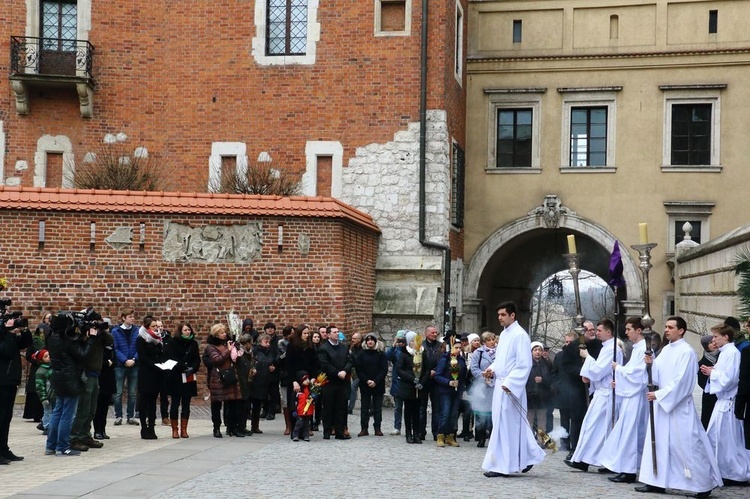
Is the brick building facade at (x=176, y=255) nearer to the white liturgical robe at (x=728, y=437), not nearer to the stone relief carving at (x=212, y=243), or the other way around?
the stone relief carving at (x=212, y=243)

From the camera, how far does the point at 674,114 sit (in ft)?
90.5

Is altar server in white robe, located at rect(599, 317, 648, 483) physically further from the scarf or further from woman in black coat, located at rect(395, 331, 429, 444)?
the scarf

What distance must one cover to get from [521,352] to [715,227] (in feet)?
54.1

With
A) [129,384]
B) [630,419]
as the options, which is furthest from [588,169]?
[630,419]

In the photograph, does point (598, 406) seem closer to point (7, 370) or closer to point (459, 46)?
point (7, 370)

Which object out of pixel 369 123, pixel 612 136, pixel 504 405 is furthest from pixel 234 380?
pixel 612 136

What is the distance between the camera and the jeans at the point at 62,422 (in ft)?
42.1

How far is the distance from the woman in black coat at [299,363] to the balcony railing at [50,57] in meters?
11.5

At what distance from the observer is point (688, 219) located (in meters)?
27.5

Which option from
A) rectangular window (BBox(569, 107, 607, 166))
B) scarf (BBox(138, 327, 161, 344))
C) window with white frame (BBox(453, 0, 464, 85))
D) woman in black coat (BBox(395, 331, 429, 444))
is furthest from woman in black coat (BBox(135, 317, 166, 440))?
rectangular window (BBox(569, 107, 607, 166))

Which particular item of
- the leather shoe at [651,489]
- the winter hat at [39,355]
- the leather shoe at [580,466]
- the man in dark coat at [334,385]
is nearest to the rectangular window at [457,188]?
the man in dark coat at [334,385]

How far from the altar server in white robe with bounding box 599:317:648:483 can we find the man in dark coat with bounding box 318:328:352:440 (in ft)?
15.0

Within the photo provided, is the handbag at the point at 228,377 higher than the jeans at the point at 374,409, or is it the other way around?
the handbag at the point at 228,377

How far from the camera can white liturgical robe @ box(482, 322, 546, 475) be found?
1186 centimetres
